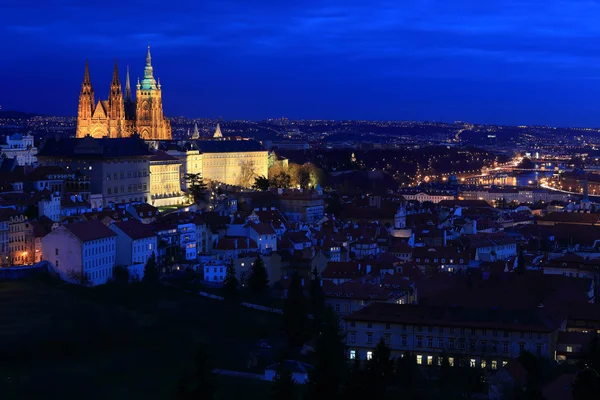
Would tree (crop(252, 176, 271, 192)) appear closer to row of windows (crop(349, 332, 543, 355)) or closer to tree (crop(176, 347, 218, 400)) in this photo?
row of windows (crop(349, 332, 543, 355))

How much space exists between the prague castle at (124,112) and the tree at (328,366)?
48.0 metres

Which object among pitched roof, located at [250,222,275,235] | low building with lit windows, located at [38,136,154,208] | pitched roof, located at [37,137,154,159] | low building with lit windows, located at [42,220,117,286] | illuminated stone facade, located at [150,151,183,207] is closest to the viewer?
low building with lit windows, located at [42,220,117,286]

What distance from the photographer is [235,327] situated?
115 ft

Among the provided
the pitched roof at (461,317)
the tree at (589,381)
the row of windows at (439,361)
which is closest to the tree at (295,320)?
the pitched roof at (461,317)

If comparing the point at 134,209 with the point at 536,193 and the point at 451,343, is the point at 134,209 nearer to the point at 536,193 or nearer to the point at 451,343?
the point at 451,343

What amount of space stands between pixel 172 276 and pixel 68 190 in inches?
486

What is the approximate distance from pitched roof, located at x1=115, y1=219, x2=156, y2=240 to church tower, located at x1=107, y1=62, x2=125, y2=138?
127 ft

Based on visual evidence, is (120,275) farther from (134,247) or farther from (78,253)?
(78,253)

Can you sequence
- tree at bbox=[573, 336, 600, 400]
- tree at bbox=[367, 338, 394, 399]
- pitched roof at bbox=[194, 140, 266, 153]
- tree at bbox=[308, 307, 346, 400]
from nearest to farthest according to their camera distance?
tree at bbox=[573, 336, 600, 400]
tree at bbox=[308, 307, 346, 400]
tree at bbox=[367, 338, 394, 399]
pitched roof at bbox=[194, 140, 266, 153]

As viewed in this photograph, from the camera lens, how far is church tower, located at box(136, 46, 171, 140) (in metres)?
82.9

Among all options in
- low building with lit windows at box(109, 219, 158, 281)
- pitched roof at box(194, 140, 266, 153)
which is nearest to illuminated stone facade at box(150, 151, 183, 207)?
pitched roof at box(194, 140, 266, 153)

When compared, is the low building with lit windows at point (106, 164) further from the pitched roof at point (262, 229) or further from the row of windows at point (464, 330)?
the row of windows at point (464, 330)

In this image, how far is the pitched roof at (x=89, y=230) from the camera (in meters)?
37.4

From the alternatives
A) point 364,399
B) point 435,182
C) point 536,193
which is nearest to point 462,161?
point 435,182
